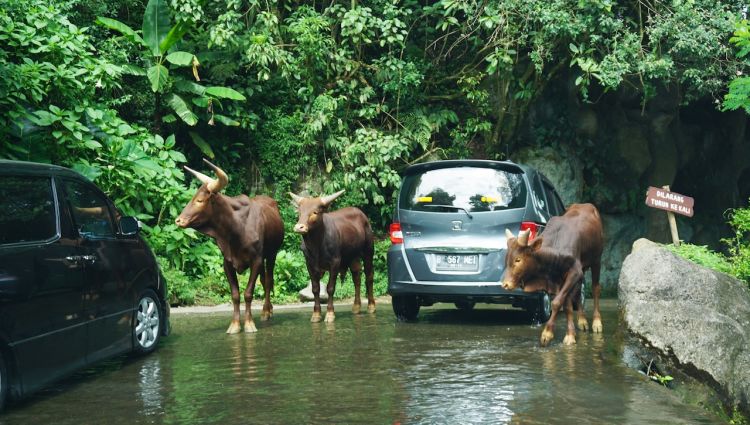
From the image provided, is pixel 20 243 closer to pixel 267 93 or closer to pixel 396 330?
pixel 396 330

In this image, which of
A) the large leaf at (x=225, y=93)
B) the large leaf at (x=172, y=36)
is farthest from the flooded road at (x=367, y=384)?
the large leaf at (x=172, y=36)

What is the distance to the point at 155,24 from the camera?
1694cm

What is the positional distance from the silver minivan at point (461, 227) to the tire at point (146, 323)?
3.22 metres

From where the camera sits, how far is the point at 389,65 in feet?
58.7

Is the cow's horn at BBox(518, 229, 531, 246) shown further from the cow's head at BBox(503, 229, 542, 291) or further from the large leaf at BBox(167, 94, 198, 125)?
the large leaf at BBox(167, 94, 198, 125)

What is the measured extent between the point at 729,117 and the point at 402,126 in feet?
36.1

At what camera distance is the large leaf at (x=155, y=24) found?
16844 mm

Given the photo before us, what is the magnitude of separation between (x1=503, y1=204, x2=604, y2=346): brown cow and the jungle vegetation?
4.41m

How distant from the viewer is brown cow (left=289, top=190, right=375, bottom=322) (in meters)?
11.6

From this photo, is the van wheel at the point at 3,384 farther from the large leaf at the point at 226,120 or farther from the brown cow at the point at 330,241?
the large leaf at the point at 226,120

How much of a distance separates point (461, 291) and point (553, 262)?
1.41 metres

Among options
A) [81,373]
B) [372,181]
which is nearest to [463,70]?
[372,181]

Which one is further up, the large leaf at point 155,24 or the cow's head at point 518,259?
the large leaf at point 155,24

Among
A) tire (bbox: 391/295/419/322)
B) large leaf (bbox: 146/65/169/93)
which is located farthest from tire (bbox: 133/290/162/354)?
large leaf (bbox: 146/65/169/93)
